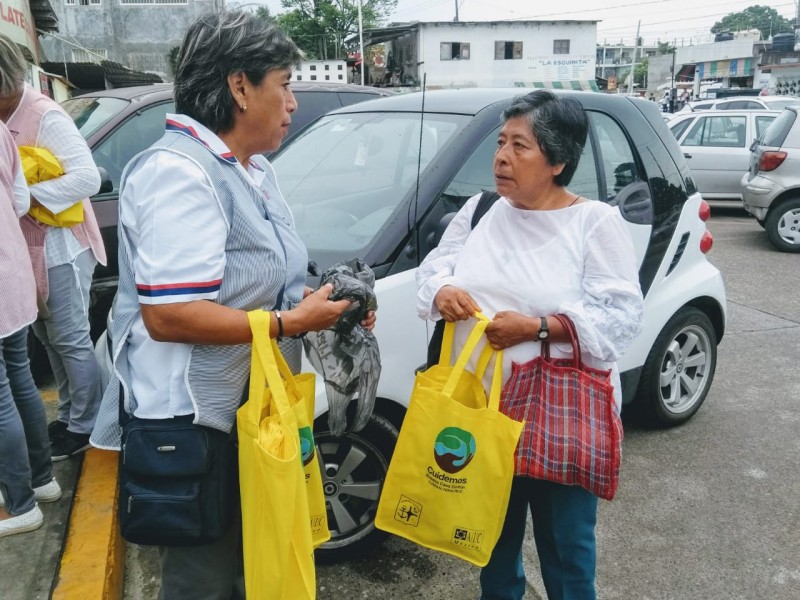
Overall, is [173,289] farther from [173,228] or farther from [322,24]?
[322,24]

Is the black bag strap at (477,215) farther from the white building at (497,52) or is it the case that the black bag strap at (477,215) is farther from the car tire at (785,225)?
the white building at (497,52)

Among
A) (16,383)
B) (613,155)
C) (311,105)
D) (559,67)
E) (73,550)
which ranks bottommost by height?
(73,550)

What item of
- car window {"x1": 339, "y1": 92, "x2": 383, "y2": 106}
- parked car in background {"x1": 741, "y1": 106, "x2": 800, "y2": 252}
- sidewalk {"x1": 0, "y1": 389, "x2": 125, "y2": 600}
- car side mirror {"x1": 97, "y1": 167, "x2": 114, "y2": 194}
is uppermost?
car window {"x1": 339, "y1": 92, "x2": 383, "y2": 106}

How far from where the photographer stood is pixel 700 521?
3119 millimetres

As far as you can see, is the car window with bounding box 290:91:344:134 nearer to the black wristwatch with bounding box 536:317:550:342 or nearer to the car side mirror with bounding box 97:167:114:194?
the car side mirror with bounding box 97:167:114:194

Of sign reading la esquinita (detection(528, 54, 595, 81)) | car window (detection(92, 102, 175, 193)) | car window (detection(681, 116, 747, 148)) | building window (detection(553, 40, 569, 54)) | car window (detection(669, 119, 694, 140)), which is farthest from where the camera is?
building window (detection(553, 40, 569, 54))

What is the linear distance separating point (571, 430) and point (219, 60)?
1.24m

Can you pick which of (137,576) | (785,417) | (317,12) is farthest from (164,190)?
(317,12)

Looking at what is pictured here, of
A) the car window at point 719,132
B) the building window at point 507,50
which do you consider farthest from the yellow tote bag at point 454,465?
the building window at point 507,50

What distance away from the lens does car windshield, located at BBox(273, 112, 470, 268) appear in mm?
2777

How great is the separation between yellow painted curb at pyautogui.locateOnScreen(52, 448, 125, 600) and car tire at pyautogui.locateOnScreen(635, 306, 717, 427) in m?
2.54

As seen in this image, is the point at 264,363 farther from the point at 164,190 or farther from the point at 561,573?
the point at 561,573

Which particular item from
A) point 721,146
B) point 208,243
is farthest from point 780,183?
point 208,243

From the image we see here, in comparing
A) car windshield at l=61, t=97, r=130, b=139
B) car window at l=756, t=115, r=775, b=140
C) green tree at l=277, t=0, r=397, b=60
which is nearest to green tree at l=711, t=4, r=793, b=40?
green tree at l=277, t=0, r=397, b=60
